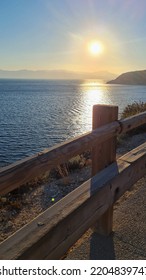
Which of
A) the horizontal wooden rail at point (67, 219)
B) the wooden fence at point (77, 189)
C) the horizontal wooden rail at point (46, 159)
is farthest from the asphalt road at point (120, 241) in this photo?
the horizontal wooden rail at point (46, 159)

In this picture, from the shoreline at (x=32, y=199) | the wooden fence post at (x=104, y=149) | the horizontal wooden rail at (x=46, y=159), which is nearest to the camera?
the horizontal wooden rail at (x=46, y=159)

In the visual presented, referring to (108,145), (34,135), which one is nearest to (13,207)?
(108,145)

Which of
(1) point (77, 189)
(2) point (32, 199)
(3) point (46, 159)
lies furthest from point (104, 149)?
(2) point (32, 199)

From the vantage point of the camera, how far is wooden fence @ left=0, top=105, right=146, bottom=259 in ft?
6.73

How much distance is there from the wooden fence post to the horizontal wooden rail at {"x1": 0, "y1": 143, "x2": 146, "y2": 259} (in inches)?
5.5

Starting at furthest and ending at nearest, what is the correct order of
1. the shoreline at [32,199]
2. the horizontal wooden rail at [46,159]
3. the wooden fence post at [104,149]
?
the shoreline at [32,199], the wooden fence post at [104,149], the horizontal wooden rail at [46,159]

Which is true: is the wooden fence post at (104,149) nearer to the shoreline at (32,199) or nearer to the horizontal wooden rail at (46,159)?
the horizontal wooden rail at (46,159)

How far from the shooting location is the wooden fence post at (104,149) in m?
3.31

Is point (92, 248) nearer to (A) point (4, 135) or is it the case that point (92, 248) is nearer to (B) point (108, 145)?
(B) point (108, 145)

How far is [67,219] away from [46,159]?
50 cm

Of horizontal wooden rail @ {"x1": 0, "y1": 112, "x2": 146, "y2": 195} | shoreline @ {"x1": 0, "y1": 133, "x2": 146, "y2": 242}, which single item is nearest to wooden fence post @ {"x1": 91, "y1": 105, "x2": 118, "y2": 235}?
horizontal wooden rail @ {"x1": 0, "y1": 112, "x2": 146, "y2": 195}

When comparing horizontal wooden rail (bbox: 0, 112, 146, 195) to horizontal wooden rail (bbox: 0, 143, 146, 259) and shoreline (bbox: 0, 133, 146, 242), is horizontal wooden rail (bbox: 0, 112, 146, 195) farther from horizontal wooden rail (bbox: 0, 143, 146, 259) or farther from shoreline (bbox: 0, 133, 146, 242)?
shoreline (bbox: 0, 133, 146, 242)

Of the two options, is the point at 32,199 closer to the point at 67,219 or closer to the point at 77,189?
the point at 77,189

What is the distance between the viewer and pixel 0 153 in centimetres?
1755
